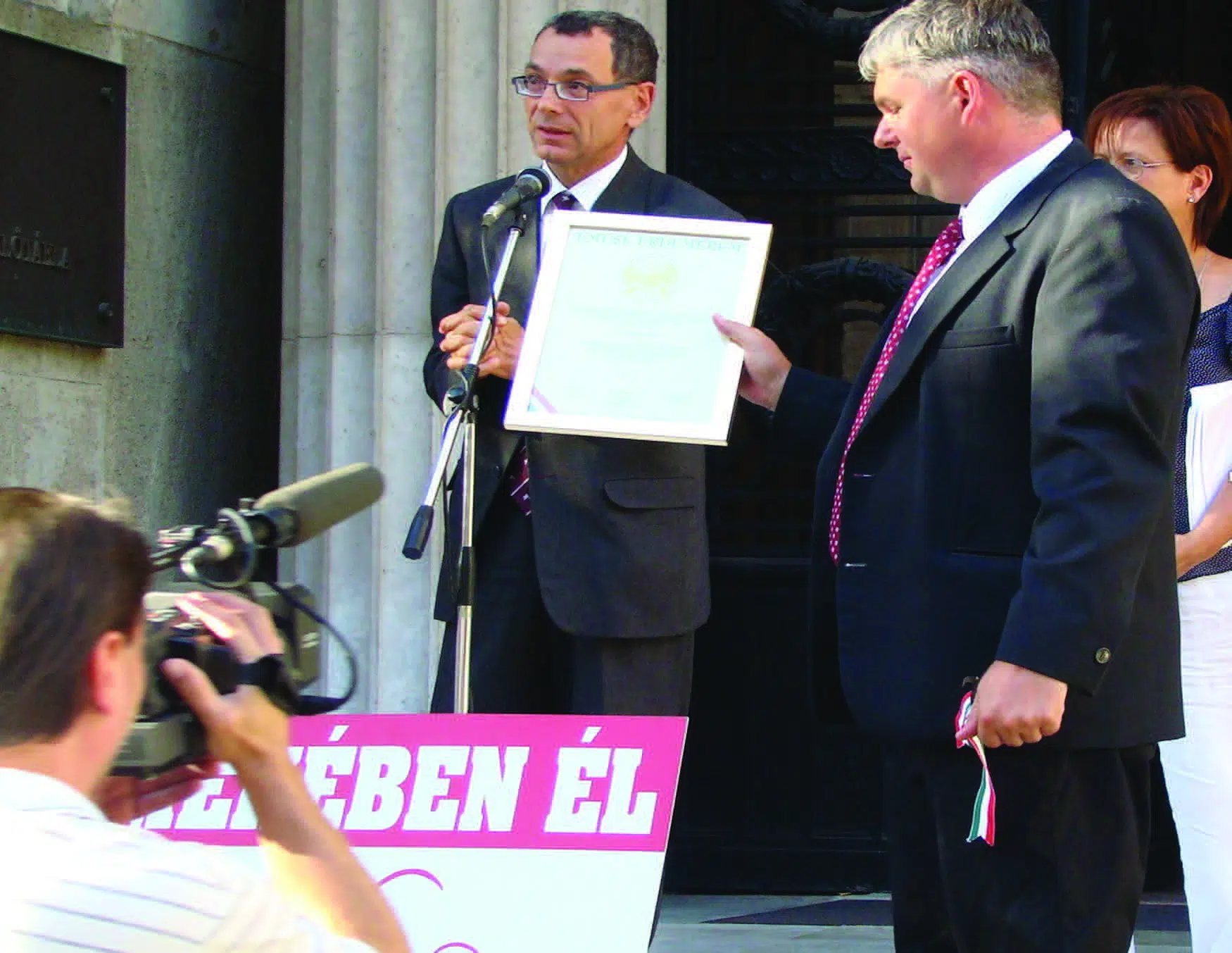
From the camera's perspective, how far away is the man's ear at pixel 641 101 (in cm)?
456

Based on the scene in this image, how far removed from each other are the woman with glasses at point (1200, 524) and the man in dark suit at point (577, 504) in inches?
37.3

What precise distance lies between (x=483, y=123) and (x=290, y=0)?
2.41 ft

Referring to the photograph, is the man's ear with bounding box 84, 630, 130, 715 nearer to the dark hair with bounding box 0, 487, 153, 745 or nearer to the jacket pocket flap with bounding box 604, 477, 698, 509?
the dark hair with bounding box 0, 487, 153, 745

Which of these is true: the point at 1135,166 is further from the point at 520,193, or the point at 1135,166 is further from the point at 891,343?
the point at 520,193

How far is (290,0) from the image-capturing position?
5.71m

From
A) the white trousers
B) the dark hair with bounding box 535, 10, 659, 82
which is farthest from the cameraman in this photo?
the dark hair with bounding box 535, 10, 659, 82

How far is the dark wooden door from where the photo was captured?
5828 millimetres

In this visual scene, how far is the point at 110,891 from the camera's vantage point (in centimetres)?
166

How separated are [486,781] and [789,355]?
2.45m

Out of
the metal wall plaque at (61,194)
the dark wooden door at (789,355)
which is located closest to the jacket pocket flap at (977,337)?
the dark wooden door at (789,355)

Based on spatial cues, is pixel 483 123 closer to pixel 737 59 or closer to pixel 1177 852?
pixel 737 59

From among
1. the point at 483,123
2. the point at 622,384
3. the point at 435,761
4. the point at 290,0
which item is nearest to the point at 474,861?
the point at 435,761

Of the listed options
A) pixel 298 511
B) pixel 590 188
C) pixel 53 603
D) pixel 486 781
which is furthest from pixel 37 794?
pixel 590 188

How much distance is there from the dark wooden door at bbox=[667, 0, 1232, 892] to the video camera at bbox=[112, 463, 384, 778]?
145 inches
